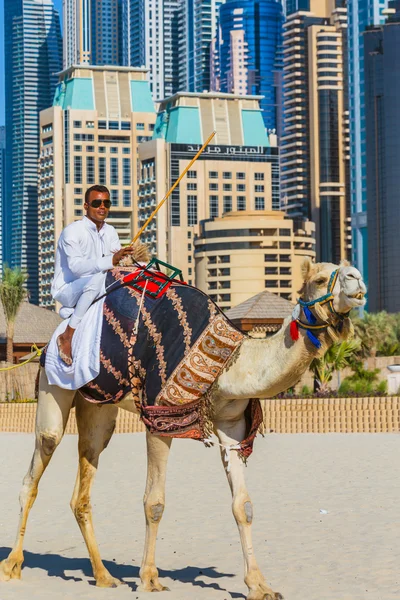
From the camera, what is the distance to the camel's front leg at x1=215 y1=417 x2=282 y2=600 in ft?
28.9

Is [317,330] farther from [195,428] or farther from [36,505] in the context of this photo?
[36,505]

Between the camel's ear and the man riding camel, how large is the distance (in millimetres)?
1503

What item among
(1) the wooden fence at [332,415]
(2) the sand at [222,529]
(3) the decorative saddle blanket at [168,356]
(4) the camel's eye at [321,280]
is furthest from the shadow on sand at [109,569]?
(1) the wooden fence at [332,415]

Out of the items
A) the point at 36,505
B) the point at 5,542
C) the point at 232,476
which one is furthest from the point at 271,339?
the point at 36,505

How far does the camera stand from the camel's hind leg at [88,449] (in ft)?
33.3

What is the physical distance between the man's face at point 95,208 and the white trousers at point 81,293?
2.02ft

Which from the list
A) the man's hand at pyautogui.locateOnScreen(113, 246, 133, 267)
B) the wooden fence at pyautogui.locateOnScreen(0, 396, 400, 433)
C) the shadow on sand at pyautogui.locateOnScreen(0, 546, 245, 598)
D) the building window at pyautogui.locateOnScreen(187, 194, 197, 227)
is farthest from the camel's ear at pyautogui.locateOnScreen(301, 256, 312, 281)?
the building window at pyautogui.locateOnScreen(187, 194, 197, 227)

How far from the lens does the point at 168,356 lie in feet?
30.7

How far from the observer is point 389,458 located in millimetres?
21594

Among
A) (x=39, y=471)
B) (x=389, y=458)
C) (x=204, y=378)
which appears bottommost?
(x=389, y=458)

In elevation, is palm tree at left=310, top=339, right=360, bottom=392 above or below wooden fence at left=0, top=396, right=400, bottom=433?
above

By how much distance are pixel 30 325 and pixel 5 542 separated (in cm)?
5448

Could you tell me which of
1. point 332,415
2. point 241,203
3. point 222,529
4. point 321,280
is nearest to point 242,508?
point 321,280

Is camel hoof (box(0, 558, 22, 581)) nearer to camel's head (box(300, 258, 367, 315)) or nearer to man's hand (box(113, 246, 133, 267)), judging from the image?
man's hand (box(113, 246, 133, 267))
